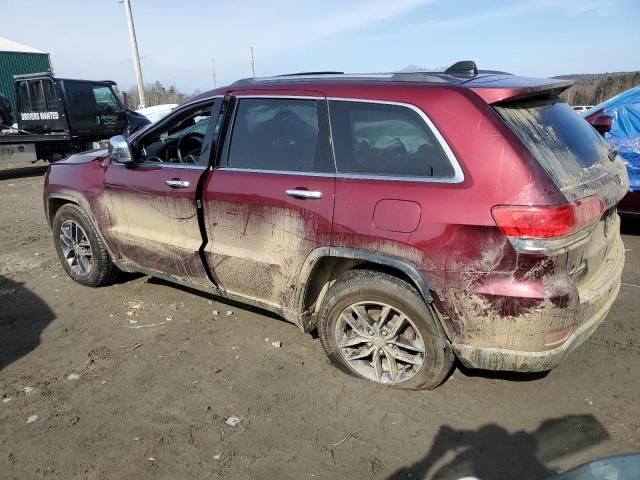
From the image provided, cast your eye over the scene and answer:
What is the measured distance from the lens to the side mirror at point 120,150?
12.8ft

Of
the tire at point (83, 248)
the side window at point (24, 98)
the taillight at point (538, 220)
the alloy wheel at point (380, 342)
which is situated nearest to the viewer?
the taillight at point (538, 220)

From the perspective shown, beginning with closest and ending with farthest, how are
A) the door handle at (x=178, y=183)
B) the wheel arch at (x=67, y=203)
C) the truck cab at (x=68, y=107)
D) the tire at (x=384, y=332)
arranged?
the tire at (x=384, y=332), the door handle at (x=178, y=183), the wheel arch at (x=67, y=203), the truck cab at (x=68, y=107)

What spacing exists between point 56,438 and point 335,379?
5.30 feet

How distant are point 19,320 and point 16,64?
27627 mm

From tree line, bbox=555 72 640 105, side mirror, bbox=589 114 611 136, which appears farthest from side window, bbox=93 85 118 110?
tree line, bbox=555 72 640 105

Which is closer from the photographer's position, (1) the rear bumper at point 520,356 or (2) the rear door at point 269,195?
(1) the rear bumper at point 520,356

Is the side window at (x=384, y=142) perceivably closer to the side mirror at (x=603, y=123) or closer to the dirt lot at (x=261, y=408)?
the dirt lot at (x=261, y=408)

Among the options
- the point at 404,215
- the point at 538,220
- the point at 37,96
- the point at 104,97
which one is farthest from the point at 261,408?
the point at 37,96

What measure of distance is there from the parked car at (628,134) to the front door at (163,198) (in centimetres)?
427

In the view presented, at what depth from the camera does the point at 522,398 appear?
116 inches

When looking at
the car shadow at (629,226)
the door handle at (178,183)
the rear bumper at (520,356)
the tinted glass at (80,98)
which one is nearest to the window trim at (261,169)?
the door handle at (178,183)

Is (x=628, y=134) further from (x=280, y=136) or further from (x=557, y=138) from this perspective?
(x=280, y=136)

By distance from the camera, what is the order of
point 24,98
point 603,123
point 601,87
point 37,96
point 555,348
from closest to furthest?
point 555,348 → point 603,123 → point 37,96 → point 24,98 → point 601,87

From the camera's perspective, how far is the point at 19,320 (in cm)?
413
